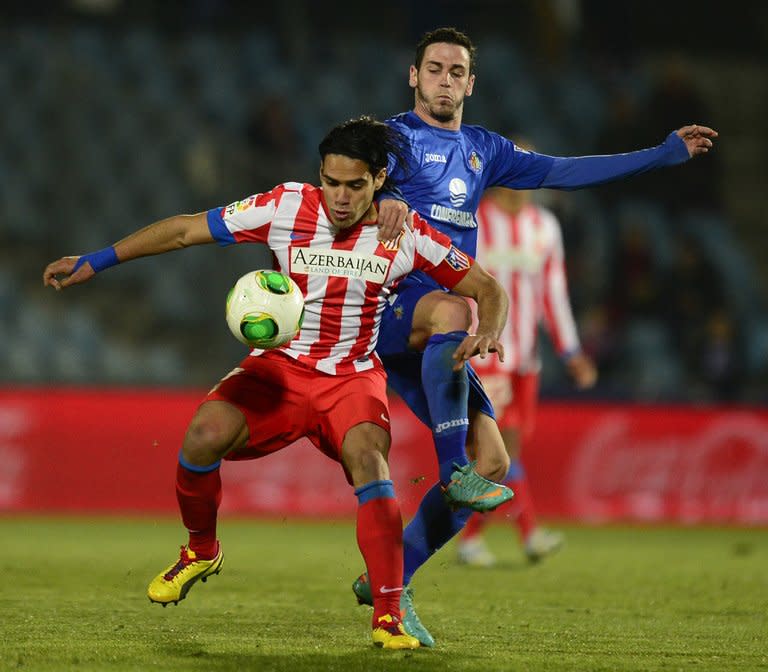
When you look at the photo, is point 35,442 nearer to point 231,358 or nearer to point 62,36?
point 231,358

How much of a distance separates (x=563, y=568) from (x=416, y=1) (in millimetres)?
9285

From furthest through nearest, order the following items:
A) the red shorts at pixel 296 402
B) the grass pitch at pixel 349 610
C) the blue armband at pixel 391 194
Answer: the blue armband at pixel 391 194
the red shorts at pixel 296 402
the grass pitch at pixel 349 610

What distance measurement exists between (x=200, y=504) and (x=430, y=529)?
969 mm

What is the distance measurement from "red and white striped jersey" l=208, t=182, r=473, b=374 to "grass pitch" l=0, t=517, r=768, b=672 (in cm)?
112

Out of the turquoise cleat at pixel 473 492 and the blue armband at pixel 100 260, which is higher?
the blue armband at pixel 100 260

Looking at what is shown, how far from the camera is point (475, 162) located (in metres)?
5.80

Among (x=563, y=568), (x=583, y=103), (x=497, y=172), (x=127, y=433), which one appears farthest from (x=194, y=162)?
(x=497, y=172)

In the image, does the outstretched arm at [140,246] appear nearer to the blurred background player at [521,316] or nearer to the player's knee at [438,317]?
the player's knee at [438,317]

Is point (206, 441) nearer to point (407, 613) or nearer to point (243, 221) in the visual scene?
point (243, 221)

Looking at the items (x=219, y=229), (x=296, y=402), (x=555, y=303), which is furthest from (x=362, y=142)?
(x=555, y=303)

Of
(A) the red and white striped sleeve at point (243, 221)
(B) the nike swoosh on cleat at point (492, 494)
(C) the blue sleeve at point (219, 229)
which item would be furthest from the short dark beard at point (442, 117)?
(B) the nike swoosh on cleat at point (492, 494)

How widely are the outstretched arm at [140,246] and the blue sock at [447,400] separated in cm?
97

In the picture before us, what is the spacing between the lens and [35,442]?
36.1 feet

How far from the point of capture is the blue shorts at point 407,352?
5562 mm
